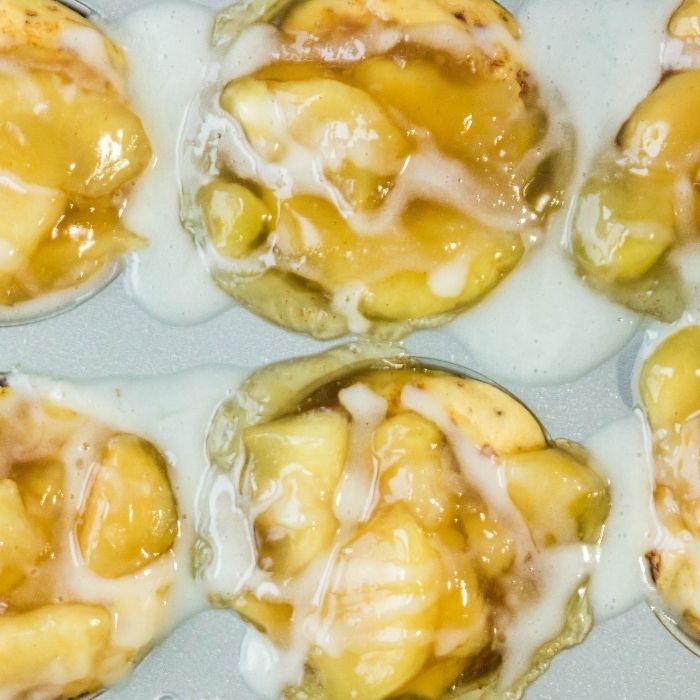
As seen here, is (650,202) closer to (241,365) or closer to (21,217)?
(241,365)

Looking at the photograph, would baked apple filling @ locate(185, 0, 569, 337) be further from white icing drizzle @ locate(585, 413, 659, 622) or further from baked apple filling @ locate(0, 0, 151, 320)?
white icing drizzle @ locate(585, 413, 659, 622)

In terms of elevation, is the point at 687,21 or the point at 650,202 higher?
the point at 687,21

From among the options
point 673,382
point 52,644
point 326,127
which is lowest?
point 52,644

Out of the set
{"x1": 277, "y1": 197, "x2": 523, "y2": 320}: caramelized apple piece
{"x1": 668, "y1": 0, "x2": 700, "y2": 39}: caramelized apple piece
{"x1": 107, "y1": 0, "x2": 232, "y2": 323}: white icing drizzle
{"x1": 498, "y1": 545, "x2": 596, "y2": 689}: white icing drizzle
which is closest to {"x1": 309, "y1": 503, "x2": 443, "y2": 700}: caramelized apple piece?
{"x1": 498, "y1": 545, "x2": 596, "y2": 689}: white icing drizzle

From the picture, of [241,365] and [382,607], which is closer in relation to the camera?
[382,607]

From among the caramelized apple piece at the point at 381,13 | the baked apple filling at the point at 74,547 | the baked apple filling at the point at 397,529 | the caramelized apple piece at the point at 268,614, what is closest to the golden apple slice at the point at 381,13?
the caramelized apple piece at the point at 381,13

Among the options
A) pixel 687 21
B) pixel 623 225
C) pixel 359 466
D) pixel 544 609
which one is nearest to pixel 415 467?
pixel 359 466

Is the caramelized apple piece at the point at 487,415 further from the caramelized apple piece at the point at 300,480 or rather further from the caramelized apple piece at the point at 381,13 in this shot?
the caramelized apple piece at the point at 381,13

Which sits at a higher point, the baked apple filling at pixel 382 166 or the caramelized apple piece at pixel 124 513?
the baked apple filling at pixel 382 166
